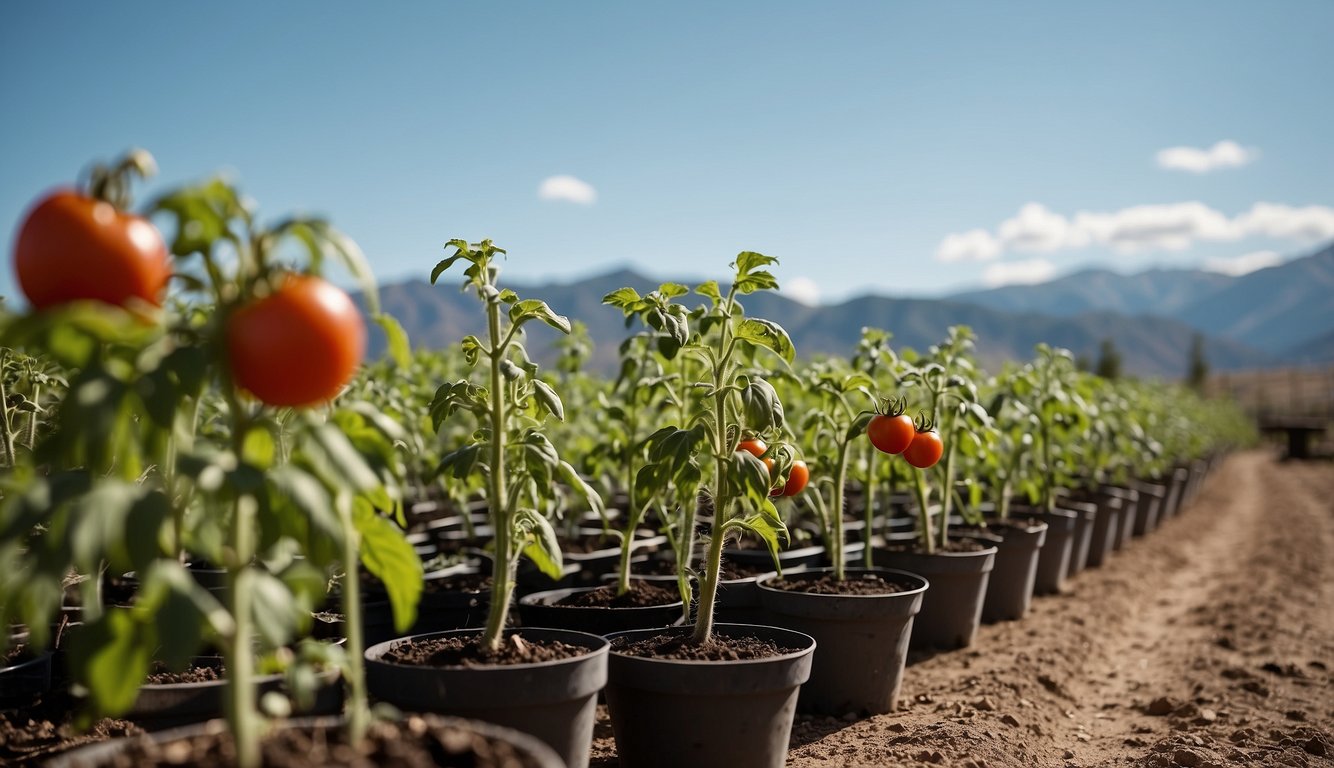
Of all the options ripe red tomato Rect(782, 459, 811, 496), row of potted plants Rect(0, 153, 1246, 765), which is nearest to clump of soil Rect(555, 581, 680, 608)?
row of potted plants Rect(0, 153, 1246, 765)

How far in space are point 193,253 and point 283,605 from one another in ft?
2.23

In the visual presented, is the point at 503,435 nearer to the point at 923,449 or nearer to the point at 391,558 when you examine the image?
the point at 391,558

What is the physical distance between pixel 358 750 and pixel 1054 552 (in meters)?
6.53

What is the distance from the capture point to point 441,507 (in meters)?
7.11

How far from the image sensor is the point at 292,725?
1992 millimetres

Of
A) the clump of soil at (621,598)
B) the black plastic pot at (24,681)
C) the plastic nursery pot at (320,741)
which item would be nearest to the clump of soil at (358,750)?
the plastic nursery pot at (320,741)

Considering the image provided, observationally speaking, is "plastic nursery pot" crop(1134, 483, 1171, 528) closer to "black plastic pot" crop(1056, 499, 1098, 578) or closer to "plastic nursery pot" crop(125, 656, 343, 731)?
"black plastic pot" crop(1056, 499, 1098, 578)

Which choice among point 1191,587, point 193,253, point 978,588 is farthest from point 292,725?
point 1191,587

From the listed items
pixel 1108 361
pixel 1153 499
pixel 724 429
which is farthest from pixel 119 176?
pixel 1108 361

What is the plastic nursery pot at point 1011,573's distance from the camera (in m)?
6.29

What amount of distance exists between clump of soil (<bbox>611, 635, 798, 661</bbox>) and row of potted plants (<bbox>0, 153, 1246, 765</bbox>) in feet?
0.06

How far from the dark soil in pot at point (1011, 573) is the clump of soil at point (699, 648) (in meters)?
3.28

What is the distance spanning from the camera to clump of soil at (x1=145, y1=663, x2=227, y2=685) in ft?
9.34

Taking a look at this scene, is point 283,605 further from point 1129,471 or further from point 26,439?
point 1129,471
